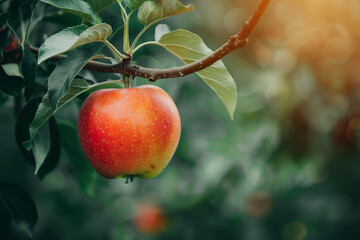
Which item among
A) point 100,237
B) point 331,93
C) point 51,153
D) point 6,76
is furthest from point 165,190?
point 6,76

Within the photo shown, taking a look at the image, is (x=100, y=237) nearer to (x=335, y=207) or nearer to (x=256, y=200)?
(x=256, y=200)

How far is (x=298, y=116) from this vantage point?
6.25 feet

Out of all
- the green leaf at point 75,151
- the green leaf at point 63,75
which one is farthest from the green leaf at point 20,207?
the green leaf at point 63,75

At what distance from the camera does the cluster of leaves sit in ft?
1.74

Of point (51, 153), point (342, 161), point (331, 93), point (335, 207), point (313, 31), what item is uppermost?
point (51, 153)

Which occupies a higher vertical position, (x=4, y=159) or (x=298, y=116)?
(x=298, y=116)

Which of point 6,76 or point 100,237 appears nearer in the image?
point 6,76

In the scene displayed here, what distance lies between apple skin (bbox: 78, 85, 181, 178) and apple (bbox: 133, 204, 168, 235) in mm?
2102

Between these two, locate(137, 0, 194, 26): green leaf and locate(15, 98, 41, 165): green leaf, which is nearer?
locate(137, 0, 194, 26): green leaf

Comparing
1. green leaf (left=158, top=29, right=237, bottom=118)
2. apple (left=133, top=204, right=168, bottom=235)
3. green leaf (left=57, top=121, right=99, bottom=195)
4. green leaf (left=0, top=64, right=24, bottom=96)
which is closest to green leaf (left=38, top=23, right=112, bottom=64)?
green leaf (left=158, top=29, right=237, bottom=118)

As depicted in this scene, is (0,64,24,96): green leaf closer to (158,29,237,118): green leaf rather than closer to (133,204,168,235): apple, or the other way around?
(158,29,237,118): green leaf

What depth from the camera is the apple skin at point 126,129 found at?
2.14 feet

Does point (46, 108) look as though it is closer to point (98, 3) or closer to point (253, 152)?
point (98, 3)

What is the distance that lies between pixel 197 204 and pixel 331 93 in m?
1.11
